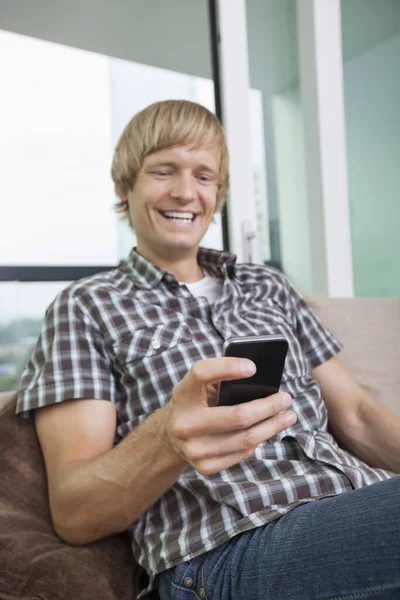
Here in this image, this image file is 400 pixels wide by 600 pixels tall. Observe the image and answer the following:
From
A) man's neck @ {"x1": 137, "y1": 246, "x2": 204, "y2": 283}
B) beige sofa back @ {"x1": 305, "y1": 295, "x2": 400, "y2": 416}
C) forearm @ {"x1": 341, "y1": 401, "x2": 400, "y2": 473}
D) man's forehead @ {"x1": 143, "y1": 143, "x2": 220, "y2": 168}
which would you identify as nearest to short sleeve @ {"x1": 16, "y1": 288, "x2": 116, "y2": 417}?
man's neck @ {"x1": 137, "y1": 246, "x2": 204, "y2": 283}

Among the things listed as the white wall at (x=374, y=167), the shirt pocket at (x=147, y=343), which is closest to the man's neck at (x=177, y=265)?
the shirt pocket at (x=147, y=343)

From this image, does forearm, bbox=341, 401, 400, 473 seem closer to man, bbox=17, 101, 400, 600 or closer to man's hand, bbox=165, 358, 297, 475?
man, bbox=17, 101, 400, 600

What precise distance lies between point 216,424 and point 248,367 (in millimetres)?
85

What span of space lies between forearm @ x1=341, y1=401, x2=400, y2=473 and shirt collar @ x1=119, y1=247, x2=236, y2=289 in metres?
0.45

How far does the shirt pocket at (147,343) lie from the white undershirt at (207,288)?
233mm

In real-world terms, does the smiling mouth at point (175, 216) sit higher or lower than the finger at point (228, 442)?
higher

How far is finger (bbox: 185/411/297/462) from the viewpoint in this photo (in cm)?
69

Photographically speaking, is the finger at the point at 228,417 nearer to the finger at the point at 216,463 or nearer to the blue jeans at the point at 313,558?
the finger at the point at 216,463

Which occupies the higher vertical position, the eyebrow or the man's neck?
the eyebrow

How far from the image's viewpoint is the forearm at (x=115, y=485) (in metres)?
0.78

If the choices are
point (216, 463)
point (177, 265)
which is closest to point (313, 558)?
point (216, 463)

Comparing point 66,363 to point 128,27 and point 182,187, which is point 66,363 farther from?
point 128,27

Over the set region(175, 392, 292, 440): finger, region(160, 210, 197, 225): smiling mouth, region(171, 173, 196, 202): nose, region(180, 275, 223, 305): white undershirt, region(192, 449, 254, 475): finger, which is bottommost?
region(192, 449, 254, 475): finger

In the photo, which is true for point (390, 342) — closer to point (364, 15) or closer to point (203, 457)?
point (203, 457)
